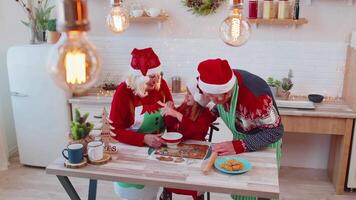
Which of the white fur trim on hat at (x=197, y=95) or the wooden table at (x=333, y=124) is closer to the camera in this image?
the white fur trim on hat at (x=197, y=95)

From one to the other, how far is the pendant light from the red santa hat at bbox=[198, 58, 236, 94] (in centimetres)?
139

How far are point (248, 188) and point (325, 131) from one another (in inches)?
75.8

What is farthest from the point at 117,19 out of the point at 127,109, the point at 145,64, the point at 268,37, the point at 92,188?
the point at 268,37

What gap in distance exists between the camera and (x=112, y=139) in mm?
2469

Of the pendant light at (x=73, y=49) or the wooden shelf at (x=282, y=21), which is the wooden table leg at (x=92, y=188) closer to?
the pendant light at (x=73, y=49)

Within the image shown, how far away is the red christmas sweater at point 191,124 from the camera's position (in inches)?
98.0

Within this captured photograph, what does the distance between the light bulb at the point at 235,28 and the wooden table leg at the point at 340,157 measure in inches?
76.8

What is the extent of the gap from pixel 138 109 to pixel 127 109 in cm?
7

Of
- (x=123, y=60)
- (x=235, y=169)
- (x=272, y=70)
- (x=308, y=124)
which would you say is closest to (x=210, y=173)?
(x=235, y=169)

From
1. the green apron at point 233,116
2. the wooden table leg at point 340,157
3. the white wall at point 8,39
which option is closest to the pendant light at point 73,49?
the green apron at point 233,116

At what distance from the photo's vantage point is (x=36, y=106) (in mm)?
3918

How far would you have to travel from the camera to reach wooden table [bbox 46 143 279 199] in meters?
1.91

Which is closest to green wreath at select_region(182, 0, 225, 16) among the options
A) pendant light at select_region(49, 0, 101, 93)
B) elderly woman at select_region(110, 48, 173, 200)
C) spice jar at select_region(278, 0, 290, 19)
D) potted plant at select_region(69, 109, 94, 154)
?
spice jar at select_region(278, 0, 290, 19)

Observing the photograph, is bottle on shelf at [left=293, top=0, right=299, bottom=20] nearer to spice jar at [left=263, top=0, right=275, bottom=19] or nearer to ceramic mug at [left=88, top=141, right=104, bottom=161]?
spice jar at [left=263, top=0, right=275, bottom=19]
